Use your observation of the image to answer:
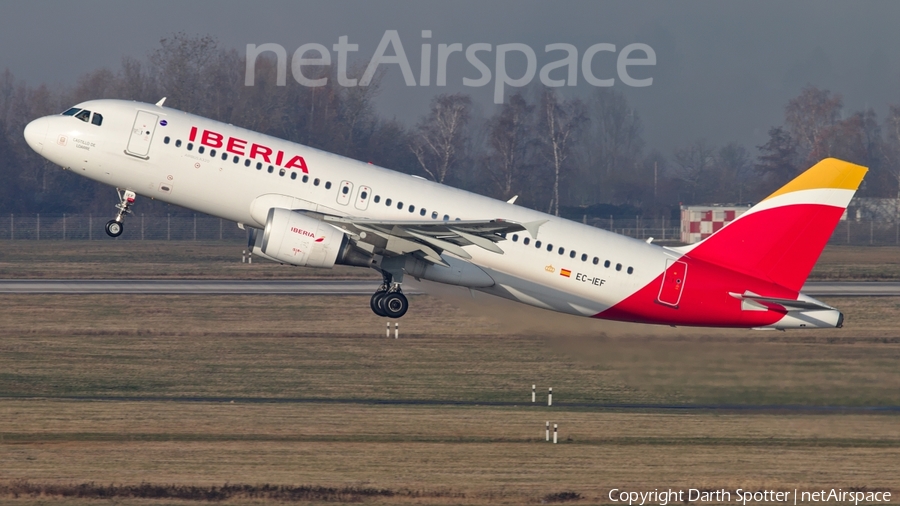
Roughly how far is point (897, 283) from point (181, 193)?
54.2 metres

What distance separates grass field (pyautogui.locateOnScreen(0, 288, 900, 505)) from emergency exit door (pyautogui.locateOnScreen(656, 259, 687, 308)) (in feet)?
10.2

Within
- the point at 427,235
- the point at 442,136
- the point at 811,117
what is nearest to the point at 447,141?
the point at 442,136

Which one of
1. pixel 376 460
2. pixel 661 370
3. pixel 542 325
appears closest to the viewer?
pixel 376 460

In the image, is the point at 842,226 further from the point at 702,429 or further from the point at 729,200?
the point at 702,429

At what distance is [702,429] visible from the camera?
33719 millimetres

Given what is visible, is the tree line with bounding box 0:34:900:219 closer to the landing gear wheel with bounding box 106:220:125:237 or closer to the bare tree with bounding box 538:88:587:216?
the bare tree with bounding box 538:88:587:216

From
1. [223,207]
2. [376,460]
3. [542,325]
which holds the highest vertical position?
[223,207]

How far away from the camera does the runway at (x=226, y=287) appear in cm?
6062

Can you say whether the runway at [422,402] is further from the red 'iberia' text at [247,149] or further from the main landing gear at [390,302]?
the red 'iberia' text at [247,149]

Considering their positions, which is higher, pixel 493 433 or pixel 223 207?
pixel 223 207

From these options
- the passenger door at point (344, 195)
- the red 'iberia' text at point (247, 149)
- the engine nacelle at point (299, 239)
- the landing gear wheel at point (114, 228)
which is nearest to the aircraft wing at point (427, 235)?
the engine nacelle at point (299, 239)

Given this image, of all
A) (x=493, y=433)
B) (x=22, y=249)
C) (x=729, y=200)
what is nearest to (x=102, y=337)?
(x=493, y=433)

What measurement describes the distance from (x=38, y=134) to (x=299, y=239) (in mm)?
9418

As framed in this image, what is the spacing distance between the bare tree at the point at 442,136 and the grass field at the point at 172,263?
35506mm
